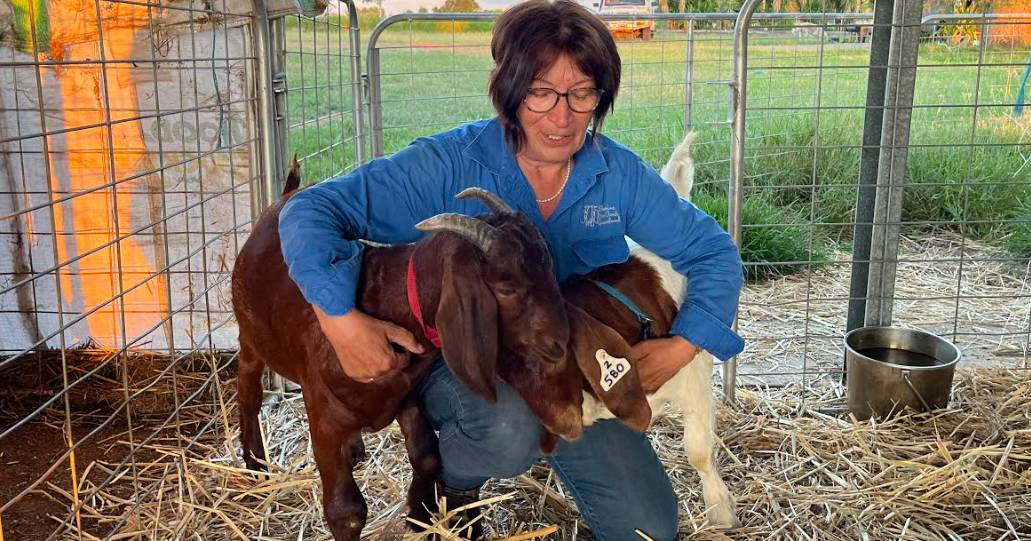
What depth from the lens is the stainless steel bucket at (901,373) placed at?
3822 mm

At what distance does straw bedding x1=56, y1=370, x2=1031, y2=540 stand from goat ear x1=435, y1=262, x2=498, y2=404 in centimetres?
66

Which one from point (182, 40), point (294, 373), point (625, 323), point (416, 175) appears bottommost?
point (294, 373)

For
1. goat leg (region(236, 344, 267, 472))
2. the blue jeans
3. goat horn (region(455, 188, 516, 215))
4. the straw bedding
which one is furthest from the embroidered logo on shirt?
goat leg (region(236, 344, 267, 472))

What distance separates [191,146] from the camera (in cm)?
439

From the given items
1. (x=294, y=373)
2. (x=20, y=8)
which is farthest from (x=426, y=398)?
(x=20, y=8)

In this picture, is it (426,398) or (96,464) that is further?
(96,464)

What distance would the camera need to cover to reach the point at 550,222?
2.76 metres

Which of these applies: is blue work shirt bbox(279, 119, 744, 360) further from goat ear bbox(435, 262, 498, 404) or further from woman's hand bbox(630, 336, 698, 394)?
goat ear bbox(435, 262, 498, 404)

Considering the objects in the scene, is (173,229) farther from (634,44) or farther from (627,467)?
(634,44)

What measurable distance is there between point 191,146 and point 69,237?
33.3 inches

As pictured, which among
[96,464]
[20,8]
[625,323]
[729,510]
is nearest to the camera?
[625,323]

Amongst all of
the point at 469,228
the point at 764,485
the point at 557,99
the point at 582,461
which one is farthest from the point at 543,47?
the point at 764,485

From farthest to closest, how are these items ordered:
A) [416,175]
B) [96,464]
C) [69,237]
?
[69,237] → [96,464] → [416,175]

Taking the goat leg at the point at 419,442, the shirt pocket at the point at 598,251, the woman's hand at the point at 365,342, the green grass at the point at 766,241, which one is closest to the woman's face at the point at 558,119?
the shirt pocket at the point at 598,251
